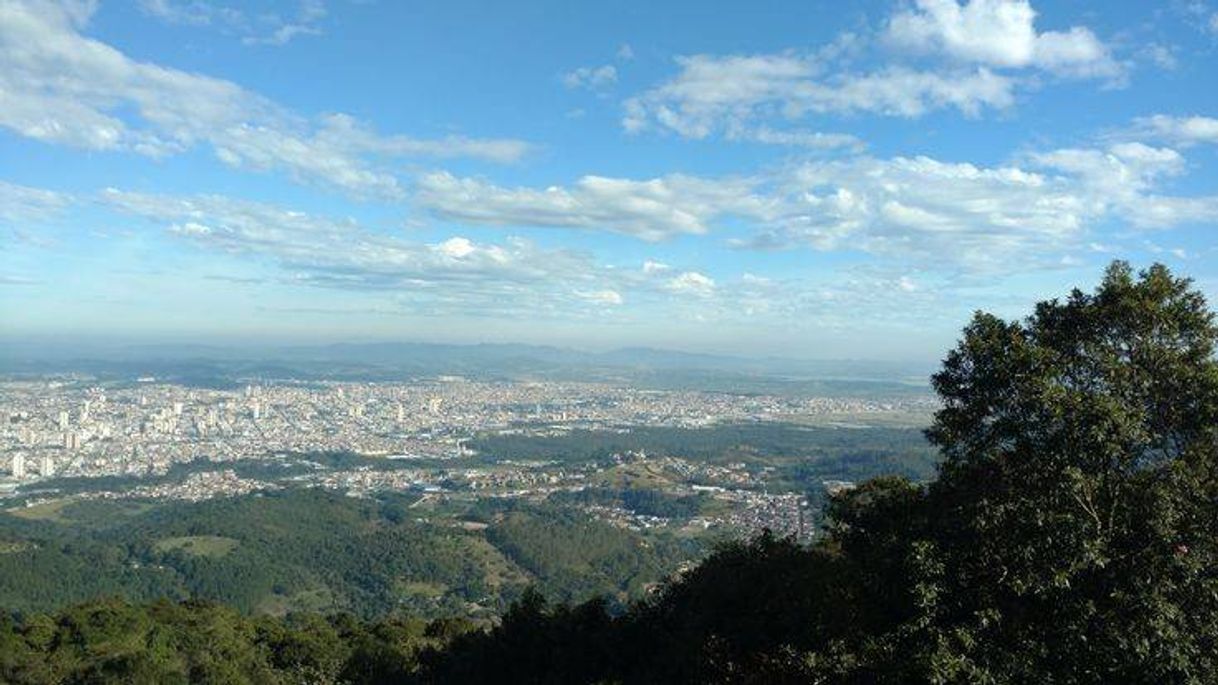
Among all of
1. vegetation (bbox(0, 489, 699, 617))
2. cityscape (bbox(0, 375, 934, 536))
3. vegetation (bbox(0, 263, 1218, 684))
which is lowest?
vegetation (bbox(0, 489, 699, 617))

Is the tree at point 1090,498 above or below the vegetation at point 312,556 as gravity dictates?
above

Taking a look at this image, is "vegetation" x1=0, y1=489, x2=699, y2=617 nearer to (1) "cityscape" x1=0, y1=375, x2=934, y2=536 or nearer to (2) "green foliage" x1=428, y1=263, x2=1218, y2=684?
(1) "cityscape" x1=0, y1=375, x2=934, y2=536

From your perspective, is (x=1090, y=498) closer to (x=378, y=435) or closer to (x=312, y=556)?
(x=312, y=556)

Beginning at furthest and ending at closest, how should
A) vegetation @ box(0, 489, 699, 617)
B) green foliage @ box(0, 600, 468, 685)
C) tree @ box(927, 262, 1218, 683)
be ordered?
vegetation @ box(0, 489, 699, 617) < green foliage @ box(0, 600, 468, 685) < tree @ box(927, 262, 1218, 683)

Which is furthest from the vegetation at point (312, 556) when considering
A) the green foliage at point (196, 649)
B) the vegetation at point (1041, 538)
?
the vegetation at point (1041, 538)

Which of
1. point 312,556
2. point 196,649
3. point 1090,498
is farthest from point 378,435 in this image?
point 1090,498

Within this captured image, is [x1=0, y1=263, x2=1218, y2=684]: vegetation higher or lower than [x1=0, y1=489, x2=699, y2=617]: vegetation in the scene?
higher

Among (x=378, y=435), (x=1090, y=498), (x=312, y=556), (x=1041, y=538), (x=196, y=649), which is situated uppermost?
(x=1090, y=498)

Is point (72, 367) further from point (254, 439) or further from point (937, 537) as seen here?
point (937, 537)

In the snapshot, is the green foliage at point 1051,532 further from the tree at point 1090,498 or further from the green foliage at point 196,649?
the green foliage at point 196,649

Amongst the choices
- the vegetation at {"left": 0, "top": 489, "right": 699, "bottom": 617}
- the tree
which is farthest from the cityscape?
the tree

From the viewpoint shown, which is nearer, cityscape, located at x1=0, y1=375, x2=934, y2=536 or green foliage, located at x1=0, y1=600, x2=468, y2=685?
green foliage, located at x1=0, y1=600, x2=468, y2=685

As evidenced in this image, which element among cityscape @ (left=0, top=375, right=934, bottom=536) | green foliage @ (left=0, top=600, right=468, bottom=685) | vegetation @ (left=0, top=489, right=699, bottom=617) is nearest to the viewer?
green foliage @ (left=0, top=600, right=468, bottom=685)
